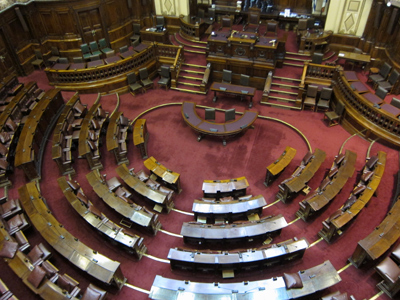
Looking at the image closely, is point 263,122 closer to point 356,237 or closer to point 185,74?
point 185,74

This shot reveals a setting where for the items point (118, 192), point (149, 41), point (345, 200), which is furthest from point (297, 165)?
point (149, 41)

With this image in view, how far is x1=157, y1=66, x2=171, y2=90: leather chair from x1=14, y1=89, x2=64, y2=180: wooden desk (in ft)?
16.3

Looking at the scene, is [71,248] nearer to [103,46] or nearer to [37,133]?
[37,133]

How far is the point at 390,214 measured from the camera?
927 centimetres

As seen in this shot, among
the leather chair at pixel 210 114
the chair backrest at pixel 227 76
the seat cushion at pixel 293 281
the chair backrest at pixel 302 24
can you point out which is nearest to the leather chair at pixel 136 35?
the chair backrest at pixel 227 76

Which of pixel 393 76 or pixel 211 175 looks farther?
pixel 393 76

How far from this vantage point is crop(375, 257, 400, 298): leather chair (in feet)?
26.0

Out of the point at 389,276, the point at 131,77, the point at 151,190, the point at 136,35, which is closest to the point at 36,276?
the point at 151,190

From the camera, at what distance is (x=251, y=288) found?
8.18 meters

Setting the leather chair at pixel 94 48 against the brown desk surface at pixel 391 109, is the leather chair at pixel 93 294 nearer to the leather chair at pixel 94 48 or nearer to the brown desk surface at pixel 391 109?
the brown desk surface at pixel 391 109

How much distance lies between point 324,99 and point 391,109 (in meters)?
2.95

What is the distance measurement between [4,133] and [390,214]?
45.4ft

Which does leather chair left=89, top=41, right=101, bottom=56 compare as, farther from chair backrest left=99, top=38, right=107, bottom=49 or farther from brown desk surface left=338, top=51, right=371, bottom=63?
brown desk surface left=338, top=51, right=371, bottom=63

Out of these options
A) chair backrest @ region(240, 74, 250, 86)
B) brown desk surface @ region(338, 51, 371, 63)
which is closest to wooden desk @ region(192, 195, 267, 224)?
chair backrest @ region(240, 74, 250, 86)
